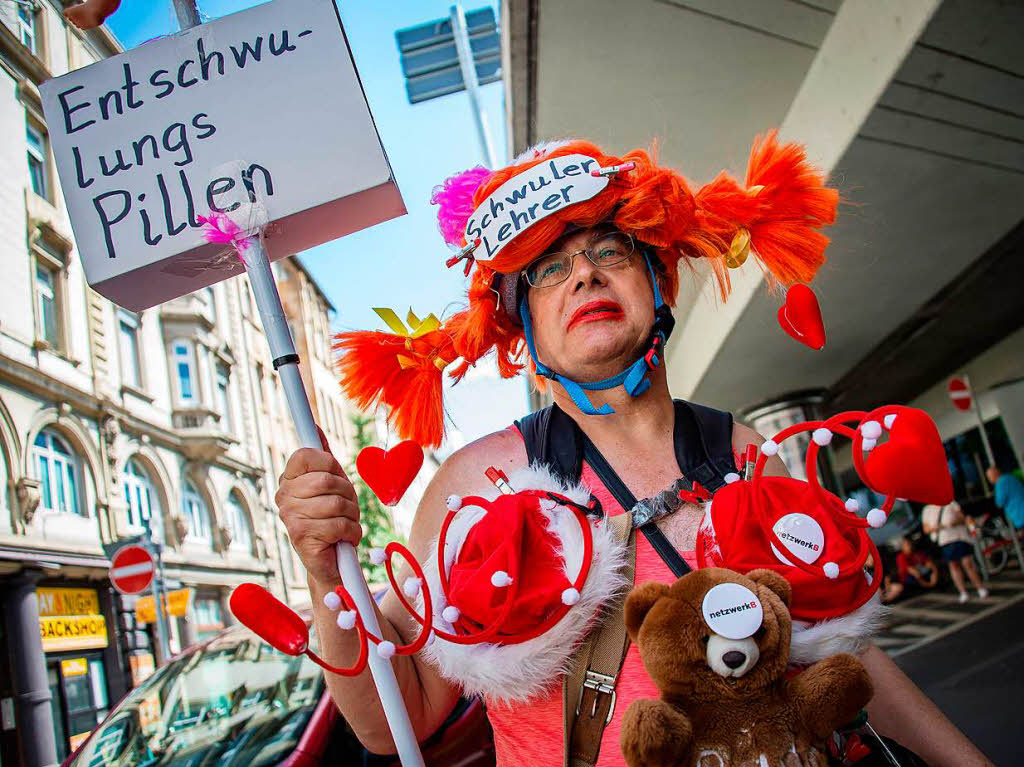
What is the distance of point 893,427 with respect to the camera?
4.22 ft

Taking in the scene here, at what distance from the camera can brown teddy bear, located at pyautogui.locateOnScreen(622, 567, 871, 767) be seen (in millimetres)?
1191

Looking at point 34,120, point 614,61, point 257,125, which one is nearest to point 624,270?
point 257,125

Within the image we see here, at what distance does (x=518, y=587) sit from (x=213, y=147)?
1071 millimetres

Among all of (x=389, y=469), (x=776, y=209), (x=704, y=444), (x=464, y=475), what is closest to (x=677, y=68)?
(x=776, y=209)

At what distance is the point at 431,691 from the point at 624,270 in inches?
39.2

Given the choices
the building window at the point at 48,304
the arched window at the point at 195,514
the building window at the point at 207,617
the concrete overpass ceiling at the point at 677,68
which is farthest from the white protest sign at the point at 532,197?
the building window at the point at 207,617

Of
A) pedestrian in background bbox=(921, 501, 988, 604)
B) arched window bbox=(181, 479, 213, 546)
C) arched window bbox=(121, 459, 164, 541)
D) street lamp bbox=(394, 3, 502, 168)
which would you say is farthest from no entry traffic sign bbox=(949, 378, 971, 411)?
arched window bbox=(181, 479, 213, 546)

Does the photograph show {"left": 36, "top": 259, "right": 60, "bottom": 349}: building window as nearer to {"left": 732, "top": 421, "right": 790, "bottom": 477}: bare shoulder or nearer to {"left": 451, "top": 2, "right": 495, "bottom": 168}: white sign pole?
{"left": 451, "top": 2, "right": 495, "bottom": 168}: white sign pole

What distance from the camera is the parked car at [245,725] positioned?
3711 mm

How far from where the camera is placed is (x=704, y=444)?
1.77 meters

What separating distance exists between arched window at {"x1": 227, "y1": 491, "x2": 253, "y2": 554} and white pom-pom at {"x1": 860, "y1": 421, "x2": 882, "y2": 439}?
17335 millimetres

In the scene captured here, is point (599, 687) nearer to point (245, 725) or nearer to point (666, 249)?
point (666, 249)

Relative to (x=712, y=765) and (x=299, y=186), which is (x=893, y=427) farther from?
(x=299, y=186)

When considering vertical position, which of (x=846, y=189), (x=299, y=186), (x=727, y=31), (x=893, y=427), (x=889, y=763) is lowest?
(x=889, y=763)
